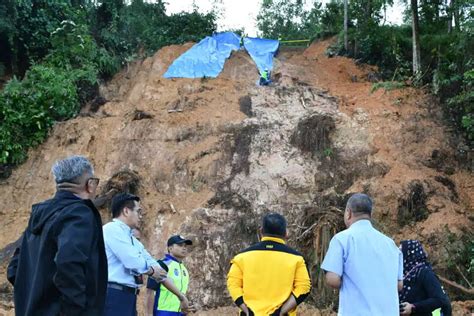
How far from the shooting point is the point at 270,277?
4562mm

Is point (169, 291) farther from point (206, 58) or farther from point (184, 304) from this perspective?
point (206, 58)

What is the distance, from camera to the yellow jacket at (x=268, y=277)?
4559 mm

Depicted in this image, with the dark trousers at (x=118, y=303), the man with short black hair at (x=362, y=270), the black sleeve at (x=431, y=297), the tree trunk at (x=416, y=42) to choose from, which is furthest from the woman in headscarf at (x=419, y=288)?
the tree trunk at (x=416, y=42)

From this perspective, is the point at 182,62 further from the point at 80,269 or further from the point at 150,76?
the point at 80,269

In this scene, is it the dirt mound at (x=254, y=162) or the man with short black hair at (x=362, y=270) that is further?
the dirt mound at (x=254, y=162)

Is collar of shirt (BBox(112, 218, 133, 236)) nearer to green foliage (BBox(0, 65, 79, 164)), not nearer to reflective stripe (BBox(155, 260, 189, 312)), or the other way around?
reflective stripe (BBox(155, 260, 189, 312))

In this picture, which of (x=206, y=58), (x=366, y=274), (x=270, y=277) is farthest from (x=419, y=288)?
(x=206, y=58)

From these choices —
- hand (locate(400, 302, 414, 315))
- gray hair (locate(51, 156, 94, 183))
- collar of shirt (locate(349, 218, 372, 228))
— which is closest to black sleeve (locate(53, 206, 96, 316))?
gray hair (locate(51, 156, 94, 183))

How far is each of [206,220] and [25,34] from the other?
913 cm

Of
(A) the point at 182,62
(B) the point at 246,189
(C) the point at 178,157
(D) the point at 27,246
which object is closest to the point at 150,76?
(A) the point at 182,62

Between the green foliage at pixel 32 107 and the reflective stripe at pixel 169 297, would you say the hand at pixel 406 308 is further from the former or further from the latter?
the green foliage at pixel 32 107

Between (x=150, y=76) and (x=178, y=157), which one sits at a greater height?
(x=150, y=76)

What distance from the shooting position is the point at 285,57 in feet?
59.4

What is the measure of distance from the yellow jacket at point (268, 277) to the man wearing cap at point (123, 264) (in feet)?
2.20
